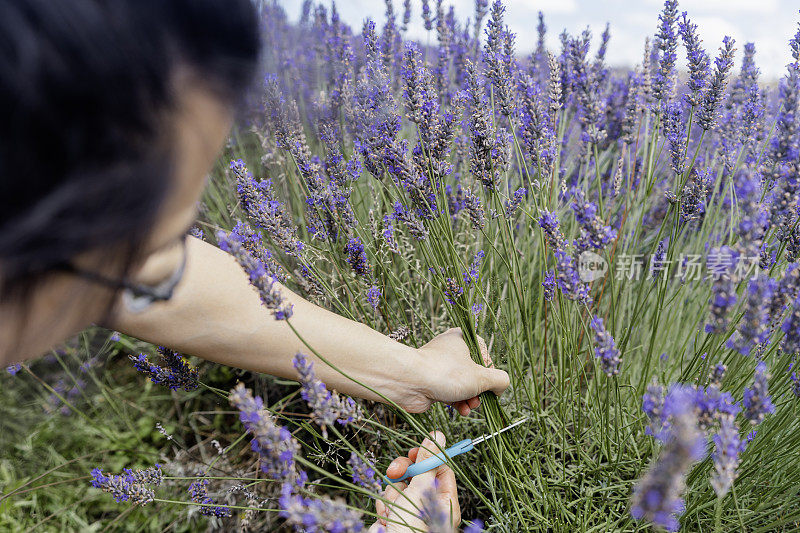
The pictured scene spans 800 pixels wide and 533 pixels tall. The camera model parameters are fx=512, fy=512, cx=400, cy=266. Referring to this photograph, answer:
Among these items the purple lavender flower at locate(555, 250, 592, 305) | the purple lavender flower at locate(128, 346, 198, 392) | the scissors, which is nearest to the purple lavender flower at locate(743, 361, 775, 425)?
the purple lavender flower at locate(555, 250, 592, 305)

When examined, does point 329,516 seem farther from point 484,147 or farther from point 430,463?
point 484,147

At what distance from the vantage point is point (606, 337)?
36.9 inches

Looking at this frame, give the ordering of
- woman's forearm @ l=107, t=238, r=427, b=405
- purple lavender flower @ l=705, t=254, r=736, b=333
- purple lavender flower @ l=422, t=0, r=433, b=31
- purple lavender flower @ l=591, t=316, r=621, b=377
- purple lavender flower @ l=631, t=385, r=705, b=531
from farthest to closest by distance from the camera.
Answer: purple lavender flower @ l=422, t=0, r=433, b=31, woman's forearm @ l=107, t=238, r=427, b=405, purple lavender flower @ l=591, t=316, r=621, b=377, purple lavender flower @ l=705, t=254, r=736, b=333, purple lavender flower @ l=631, t=385, r=705, b=531

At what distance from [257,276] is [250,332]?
1.37 ft

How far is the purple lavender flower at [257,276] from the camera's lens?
82cm

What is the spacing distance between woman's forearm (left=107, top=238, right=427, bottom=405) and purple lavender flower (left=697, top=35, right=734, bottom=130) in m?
1.01

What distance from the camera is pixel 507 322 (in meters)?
1.71

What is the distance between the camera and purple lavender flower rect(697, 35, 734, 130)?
4.30 ft

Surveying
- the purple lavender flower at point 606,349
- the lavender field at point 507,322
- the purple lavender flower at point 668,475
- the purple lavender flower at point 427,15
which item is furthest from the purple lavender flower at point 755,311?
the purple lavender flower at point 427,15

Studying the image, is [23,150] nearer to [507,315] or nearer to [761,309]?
[761,309]

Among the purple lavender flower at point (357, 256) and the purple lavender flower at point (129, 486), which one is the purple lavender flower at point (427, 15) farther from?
the purple lavender flower at point (129, 486)

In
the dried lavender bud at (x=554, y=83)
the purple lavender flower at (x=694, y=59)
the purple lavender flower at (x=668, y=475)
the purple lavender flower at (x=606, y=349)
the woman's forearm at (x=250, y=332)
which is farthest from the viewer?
the dried lavender bud at (x=554, y=83)

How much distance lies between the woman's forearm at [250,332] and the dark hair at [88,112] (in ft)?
1.71

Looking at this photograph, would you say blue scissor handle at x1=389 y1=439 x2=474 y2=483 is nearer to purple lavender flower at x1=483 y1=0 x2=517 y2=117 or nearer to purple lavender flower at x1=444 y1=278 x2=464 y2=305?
purple lavender flower at x1=444 y1=278 x2=464 y2=305
